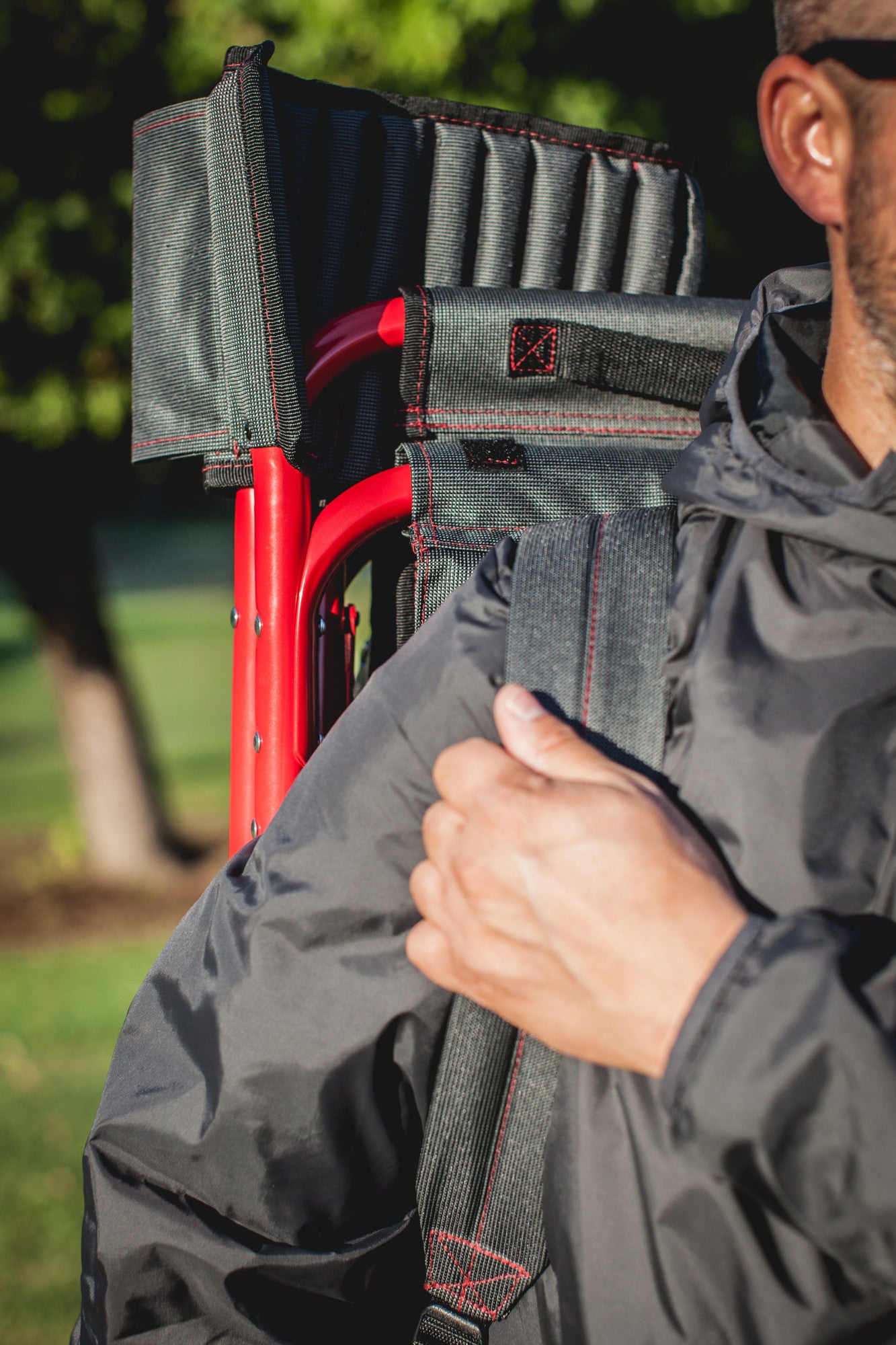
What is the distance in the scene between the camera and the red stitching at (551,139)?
1.96 meters

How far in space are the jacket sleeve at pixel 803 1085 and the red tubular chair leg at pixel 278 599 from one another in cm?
90

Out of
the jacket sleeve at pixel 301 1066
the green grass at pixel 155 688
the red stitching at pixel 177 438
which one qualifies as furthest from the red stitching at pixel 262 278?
the green grass at pixel 155 688

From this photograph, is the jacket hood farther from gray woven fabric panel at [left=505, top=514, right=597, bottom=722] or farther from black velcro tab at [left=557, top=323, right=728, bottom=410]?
black velcro tab at [left=557, top=323, right=728, bottom=410]

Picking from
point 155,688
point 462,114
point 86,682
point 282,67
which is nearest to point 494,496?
point 462,114

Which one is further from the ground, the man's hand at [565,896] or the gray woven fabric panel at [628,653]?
the gray woven fabric panel at [628,653]

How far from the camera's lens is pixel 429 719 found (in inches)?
47.0

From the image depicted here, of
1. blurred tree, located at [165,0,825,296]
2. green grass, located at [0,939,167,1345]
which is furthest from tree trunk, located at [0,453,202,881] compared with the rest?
blurred tree, located at [165,0,825,296]

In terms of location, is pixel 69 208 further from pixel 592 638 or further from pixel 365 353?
pixel 592 638

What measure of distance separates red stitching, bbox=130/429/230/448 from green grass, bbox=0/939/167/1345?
3.01 m

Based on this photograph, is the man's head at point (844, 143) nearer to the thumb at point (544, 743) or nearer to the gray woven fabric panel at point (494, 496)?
the gray woven fabric panel at point (494, 496)

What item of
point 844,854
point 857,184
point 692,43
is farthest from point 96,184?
point 844,854

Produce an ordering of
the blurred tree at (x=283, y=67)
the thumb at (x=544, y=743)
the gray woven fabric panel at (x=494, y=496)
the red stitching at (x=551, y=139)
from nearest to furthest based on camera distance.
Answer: the thumb at (x=544, y=743) → the gray woven fabric panel at (x=494, y=496) → the red stitching at (x=551, y=139) → the blurred tree at (x=283, y=67)

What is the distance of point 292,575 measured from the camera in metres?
1.68

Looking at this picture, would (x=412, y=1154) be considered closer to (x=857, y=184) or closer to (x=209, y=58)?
(x=857, y=184)
